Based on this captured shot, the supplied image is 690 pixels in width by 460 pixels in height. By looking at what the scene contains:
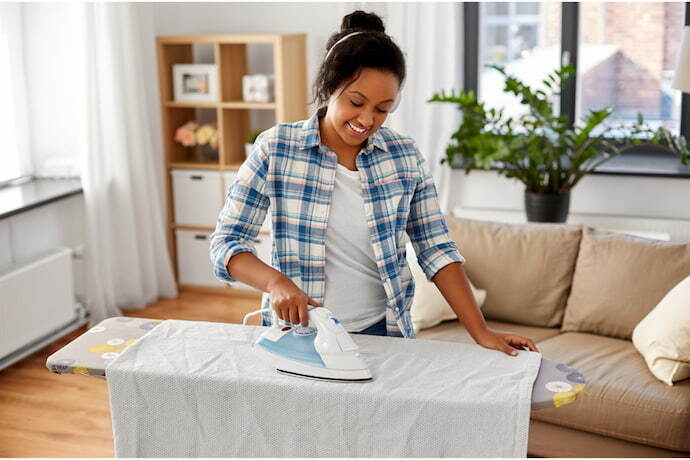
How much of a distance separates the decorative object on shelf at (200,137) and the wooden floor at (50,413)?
47.9 inches

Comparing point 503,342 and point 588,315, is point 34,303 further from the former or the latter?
point 503,342

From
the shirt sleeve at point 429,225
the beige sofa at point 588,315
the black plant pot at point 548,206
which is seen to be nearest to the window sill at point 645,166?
the black plant pot at point 548,206

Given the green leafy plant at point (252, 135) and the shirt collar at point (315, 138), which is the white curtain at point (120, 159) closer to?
the green leafy plant at point (252, 135)

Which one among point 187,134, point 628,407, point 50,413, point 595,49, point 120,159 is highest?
point 595,49

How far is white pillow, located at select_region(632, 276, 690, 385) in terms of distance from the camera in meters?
2.68

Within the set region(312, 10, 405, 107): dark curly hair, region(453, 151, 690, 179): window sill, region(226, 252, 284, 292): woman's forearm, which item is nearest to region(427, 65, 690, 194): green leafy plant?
region(453, 151, 690, 179): window sill

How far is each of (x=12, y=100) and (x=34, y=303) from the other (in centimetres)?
100

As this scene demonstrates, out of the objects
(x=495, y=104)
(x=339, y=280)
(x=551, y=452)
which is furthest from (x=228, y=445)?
(x=495, y=104)

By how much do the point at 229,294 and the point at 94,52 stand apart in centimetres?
144

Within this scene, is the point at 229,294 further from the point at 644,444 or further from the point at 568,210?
the point at 644,444

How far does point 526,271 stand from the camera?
10.6 feet

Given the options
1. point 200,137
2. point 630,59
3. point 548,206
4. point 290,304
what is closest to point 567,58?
point 630,59

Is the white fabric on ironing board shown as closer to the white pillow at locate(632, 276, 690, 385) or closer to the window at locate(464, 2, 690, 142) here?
the white pillow at locate(632, 276, 690, 385)

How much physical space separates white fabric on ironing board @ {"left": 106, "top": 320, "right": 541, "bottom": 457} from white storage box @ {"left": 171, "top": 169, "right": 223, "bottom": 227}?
288cm
